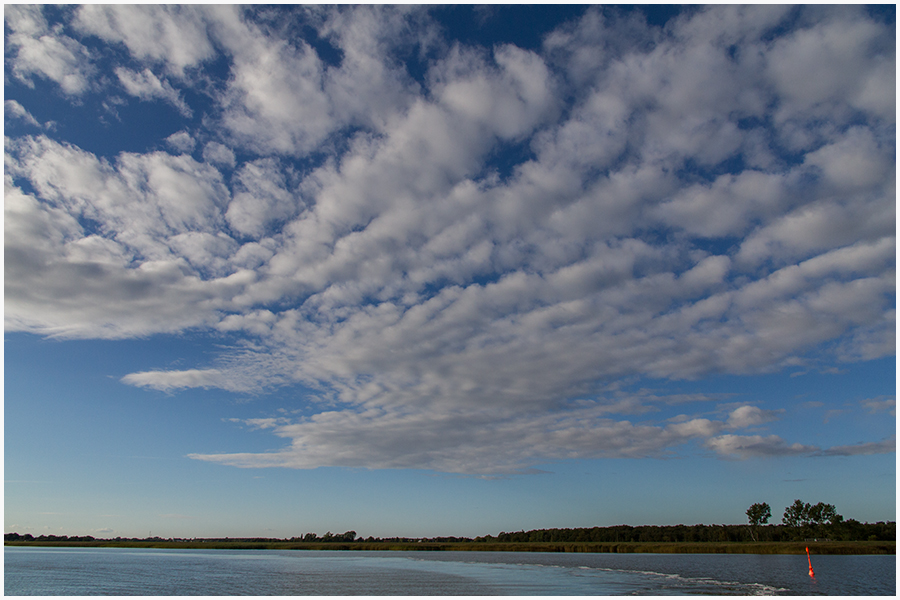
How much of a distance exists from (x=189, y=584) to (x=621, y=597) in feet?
161

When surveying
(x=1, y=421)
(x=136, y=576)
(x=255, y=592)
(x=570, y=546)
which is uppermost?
(x=1, y=421)

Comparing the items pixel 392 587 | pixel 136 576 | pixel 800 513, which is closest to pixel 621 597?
pixel 392 587

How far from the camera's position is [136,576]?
72812mm

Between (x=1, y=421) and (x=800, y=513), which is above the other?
(x=1, y=421)

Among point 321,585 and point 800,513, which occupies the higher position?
point 321,585

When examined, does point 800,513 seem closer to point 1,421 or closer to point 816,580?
point 816,580

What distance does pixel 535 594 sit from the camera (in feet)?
170

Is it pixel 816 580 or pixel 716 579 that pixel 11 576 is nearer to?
pixel 716 579

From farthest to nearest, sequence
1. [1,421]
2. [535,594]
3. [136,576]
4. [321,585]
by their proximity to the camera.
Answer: [136,576], [321,585], [535,594], [1,421]

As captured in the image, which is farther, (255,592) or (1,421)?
(255,592)

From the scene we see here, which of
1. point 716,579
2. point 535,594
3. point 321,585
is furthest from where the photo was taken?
point 716,579

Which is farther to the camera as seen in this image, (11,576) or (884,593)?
(11,576)

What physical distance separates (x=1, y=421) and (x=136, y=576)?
5611cm

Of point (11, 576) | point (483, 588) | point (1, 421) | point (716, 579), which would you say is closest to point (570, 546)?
point (716, 579)
